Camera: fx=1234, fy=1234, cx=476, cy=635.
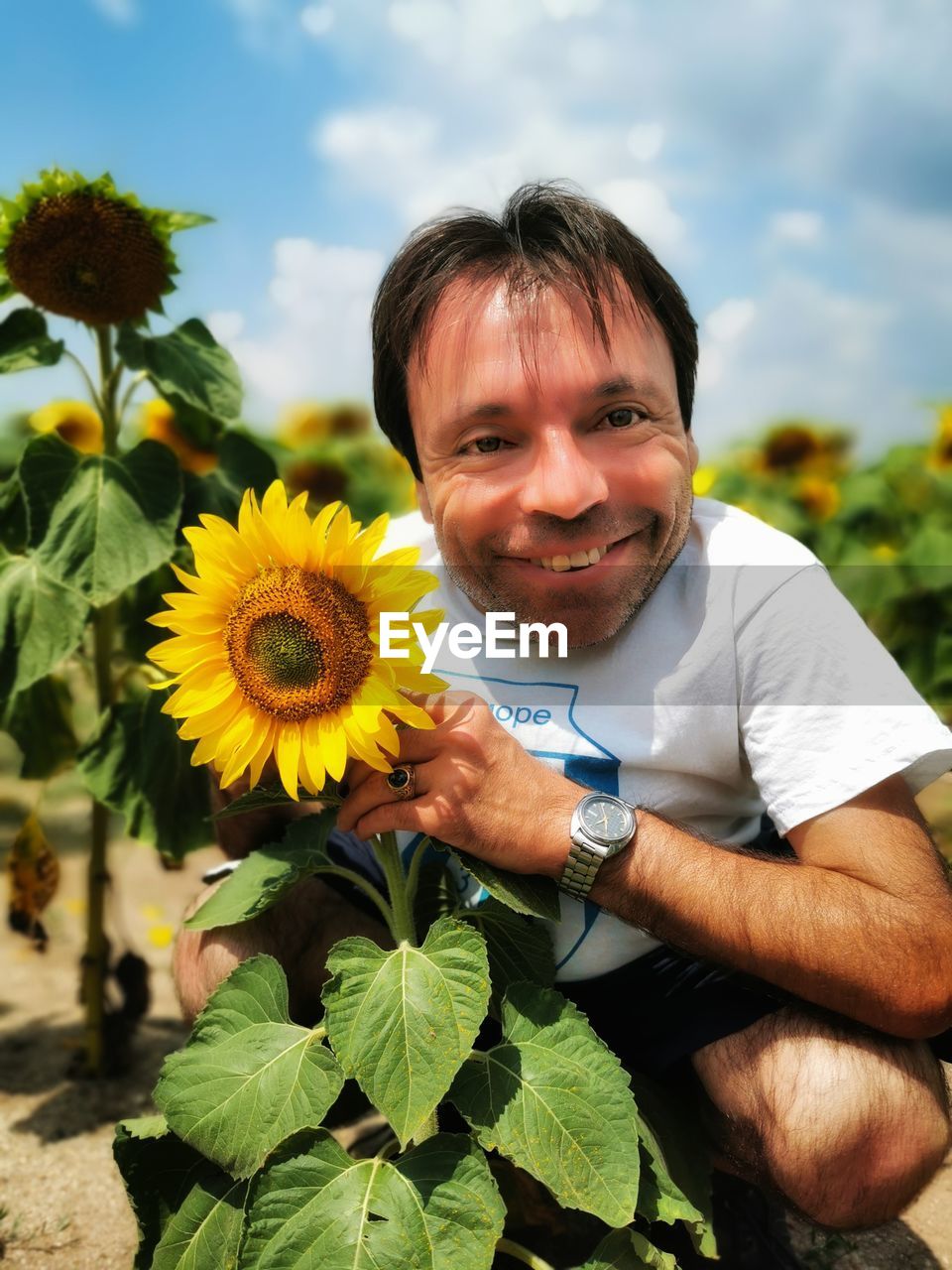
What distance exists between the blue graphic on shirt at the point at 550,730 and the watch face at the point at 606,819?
0.15 meters

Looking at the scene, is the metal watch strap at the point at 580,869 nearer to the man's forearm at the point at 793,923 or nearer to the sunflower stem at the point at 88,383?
the man's forearm at the point at 793,923

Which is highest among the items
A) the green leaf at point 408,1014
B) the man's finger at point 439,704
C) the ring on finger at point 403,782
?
the man's finger at point 439,704

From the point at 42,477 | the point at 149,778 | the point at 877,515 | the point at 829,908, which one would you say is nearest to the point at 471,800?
the point at 829,908

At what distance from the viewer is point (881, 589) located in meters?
3.58

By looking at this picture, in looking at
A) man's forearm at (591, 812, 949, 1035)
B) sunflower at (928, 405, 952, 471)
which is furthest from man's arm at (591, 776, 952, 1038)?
sunflower at (928, 405, 952, 471)

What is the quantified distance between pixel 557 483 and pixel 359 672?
1.20 ft

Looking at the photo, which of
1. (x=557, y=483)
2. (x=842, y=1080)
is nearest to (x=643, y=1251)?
(x=842, y=1080)

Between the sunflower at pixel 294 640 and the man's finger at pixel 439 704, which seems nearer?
the sunflower at pixel 294 640

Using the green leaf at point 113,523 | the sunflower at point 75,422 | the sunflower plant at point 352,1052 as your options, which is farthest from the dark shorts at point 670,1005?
the sunflower at point 75,422

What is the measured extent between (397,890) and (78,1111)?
3.73ft

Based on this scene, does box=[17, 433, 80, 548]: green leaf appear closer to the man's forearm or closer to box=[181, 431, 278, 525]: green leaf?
box=[181, 431, 278, 525]: green leaf

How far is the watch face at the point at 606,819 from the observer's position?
145cm

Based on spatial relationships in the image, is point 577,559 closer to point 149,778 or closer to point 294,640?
point 294,640

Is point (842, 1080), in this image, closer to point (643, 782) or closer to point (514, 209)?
point (643, 782)
